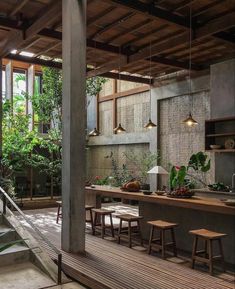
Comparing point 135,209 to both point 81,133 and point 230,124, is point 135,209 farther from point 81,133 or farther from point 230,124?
point 81,133

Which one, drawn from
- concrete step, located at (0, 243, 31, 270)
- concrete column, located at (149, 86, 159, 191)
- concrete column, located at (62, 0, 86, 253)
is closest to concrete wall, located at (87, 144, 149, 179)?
concrete column, located at (149, 86, 159, 191)

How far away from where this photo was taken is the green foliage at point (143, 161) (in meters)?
10.4

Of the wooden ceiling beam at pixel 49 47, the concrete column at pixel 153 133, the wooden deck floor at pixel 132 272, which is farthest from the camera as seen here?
the concrete column at pixel 153 133

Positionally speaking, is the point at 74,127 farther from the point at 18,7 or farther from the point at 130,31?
the point at 130,31

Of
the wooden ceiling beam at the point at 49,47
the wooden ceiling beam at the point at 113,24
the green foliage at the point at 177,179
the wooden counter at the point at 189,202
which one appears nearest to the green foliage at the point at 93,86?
the wooden ceiling beam at the point at 49,47

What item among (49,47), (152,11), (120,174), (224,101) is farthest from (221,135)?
(120,174)

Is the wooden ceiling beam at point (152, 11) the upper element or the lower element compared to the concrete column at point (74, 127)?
upper

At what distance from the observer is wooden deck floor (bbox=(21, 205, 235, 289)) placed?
3762mm

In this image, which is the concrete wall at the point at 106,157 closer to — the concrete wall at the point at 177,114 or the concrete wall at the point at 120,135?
the concrete wall at the point at 120,135

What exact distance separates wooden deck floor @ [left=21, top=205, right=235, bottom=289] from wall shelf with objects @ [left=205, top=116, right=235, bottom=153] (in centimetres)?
319

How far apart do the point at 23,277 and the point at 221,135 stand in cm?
502

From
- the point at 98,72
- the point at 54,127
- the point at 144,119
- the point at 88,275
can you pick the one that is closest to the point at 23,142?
the point at 54,127

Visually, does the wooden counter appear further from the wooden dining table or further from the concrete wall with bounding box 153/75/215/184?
the concrete wall with bounding box 153/75/215/184

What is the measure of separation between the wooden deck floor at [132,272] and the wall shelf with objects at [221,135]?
319 cm
